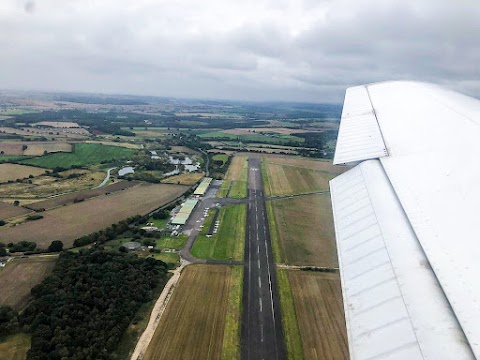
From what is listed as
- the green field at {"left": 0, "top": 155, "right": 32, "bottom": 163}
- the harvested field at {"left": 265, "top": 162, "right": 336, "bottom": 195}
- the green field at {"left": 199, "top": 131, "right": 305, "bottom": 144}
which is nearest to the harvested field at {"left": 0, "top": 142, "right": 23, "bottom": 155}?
the green field at {"left": 0, "top": 155, "right": 32, "bottom": 163}

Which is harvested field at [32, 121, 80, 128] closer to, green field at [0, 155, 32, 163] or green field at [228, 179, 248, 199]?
green field at [0, 155, 32, 163]

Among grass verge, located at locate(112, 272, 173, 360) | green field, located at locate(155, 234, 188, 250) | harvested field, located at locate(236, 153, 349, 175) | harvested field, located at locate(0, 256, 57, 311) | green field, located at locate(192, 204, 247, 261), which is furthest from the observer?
harvested field, located at locate(236, 153, 349, 175)

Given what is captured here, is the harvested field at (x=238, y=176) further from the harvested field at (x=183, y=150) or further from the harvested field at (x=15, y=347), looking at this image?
the harvested field at (x=15, y=347)

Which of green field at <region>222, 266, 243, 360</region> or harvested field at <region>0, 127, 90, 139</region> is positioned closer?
green field at <region>222, 266, 243, 360</region>

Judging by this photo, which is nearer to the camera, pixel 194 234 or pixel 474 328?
pixel 474 328

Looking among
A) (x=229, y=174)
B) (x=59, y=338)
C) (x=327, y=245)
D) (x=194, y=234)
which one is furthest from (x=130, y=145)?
(x=59, y=338)

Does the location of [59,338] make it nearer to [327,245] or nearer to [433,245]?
[433,245]

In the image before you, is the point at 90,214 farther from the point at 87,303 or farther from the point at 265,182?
the point at 265,182
